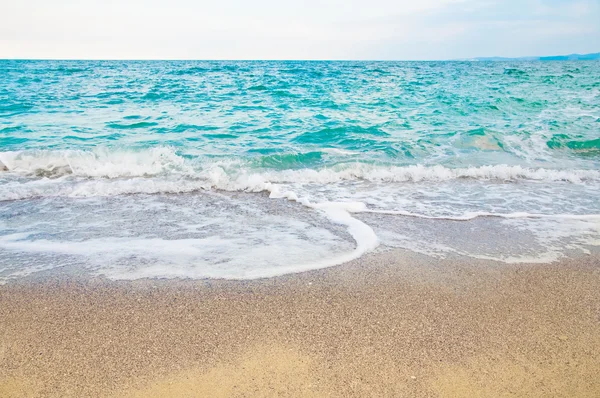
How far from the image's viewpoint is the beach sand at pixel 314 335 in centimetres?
222

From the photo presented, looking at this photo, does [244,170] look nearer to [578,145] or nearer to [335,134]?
[335,134]

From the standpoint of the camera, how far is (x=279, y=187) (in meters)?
6.28

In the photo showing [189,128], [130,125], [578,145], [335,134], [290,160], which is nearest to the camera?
[290,160]

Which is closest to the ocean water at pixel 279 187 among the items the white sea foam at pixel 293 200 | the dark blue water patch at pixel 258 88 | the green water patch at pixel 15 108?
the white sea foam at pixel 293 200

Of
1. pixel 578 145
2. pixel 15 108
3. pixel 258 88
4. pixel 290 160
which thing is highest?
pixel 258 88

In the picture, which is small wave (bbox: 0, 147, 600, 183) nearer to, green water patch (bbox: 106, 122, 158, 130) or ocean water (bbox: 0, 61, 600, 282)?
ocean water (bbox: 0, 61, 600, 282)

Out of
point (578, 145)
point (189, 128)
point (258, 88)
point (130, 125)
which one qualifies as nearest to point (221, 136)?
point (189, 128)

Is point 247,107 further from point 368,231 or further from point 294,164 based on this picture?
point 368,231

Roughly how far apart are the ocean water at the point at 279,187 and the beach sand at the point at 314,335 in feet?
1.22

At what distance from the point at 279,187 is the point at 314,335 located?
150 inches

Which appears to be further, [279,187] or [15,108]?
[15,108]

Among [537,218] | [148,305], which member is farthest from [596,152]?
[148,305]

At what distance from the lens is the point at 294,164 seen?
8008 millimetres

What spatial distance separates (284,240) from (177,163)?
4037mm
